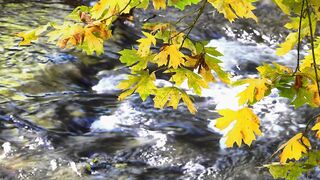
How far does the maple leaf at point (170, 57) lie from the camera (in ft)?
6.37

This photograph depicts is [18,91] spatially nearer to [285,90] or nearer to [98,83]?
[98,83]

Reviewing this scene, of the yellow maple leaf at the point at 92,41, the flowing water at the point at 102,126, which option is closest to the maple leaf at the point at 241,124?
the yellow maple leaf at the point at 92,41

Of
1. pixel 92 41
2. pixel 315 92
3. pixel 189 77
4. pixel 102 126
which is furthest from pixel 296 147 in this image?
pixel 102 126

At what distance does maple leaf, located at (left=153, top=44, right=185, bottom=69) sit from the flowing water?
263 cm

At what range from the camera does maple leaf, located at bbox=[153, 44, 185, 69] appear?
1940 millimetres

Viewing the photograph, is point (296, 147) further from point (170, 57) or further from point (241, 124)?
point (170, 57)

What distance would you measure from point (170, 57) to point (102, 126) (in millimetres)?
3562

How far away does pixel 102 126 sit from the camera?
17.7 ft

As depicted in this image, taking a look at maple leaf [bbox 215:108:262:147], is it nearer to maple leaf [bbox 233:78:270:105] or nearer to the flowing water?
maple leaf [bbox 233:78:270:105]

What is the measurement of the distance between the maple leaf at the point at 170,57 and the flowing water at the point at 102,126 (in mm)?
2634

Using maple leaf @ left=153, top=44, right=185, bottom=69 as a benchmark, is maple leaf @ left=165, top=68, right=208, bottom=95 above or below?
below

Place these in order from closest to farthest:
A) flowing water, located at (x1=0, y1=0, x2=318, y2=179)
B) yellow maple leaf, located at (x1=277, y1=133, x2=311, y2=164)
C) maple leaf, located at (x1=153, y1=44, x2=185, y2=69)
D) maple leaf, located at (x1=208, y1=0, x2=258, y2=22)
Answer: maple leaf, located at (x1=208, y1=0, x2=258, y2=22) → maple leaf, located at (x1=153, y1=44, x2=185, y2=69) → yellow maple leaf, located at (x1=277, y1=133, x2=311, y2=164) → flowing water, located at (x1=0, y1=0, x2=318, y2=179)

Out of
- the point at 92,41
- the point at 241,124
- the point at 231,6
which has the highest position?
the point at 231,6

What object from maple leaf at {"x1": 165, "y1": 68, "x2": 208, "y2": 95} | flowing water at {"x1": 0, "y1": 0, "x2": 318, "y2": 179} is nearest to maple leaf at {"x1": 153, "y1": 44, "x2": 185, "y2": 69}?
maple leaf at {"x1": 165, "y1": 68, "x2": 208, "y2": 95}
